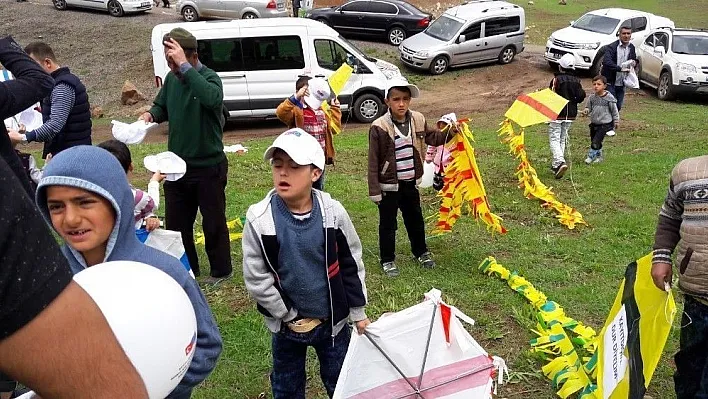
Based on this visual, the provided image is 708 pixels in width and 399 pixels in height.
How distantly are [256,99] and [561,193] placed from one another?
8275 mm

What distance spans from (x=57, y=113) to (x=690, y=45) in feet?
51.4

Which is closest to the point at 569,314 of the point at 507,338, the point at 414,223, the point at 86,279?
the point at 507,338

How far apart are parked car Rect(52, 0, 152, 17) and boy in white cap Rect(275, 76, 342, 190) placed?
63.7ft

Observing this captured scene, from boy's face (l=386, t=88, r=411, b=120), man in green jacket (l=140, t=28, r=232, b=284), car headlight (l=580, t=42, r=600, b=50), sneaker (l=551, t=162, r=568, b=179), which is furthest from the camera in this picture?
car headlight (l=580, t=42, r=600, b=50)

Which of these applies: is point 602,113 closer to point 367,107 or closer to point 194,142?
point 367,107

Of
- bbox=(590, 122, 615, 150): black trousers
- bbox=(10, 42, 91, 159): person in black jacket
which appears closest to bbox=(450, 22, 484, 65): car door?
bbox=(590, 122, 615, 150): black trousers

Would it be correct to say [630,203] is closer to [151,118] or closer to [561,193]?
[561,193]

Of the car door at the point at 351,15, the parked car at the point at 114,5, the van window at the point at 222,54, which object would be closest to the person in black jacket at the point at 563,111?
the van window at the point at 222,54

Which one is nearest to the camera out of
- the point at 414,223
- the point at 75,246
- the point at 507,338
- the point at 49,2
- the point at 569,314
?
the point at 75,246

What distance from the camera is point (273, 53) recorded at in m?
14.8

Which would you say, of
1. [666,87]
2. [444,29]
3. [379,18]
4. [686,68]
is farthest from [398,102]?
[379,18]

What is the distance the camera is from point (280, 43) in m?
14.7

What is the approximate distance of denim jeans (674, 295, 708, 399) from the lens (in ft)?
10.6

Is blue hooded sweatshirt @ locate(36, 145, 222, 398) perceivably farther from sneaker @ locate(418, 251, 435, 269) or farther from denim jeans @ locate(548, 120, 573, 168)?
denim jeans @ locate(548, 120, 573, 168)
